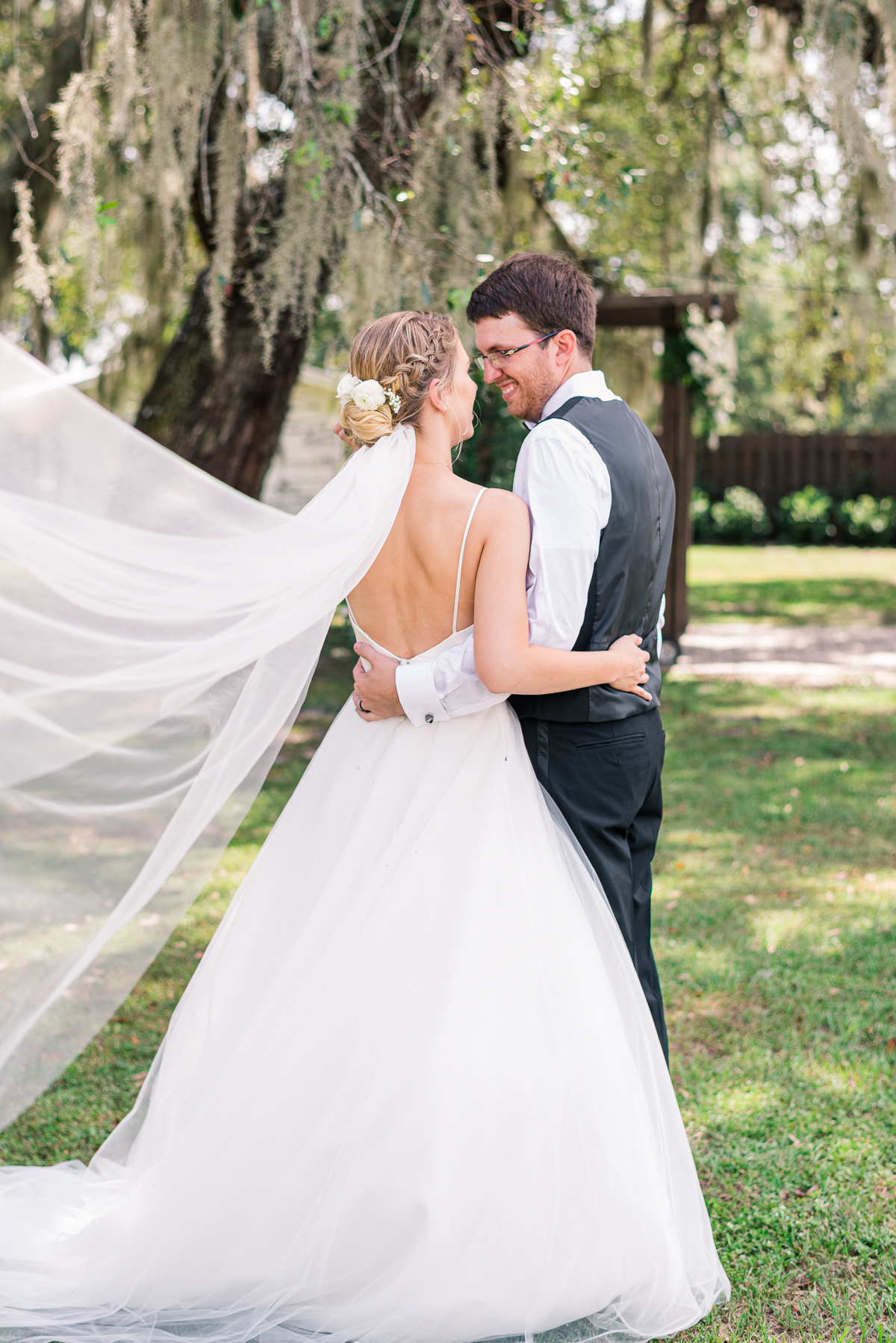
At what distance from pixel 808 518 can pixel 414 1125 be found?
19.2 meters

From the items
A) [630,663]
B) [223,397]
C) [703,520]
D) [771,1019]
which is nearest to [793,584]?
[703,520]

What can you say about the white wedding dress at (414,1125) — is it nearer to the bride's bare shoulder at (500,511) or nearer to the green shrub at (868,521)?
the bride's bare shoulder at (500,511)

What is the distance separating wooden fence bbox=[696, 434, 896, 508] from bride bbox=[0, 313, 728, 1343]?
757 inches

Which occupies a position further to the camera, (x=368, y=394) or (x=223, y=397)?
(x=223, y=397)

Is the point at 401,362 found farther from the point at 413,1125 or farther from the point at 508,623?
the point at 413,1125

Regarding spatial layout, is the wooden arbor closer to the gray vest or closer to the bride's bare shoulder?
the gray vest

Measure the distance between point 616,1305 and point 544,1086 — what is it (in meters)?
0.43

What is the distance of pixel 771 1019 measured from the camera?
3.72m

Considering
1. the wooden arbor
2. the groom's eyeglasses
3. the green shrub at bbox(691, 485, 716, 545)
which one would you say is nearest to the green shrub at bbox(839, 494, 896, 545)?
the green shrub at bbox(691, 485, 716, 545)

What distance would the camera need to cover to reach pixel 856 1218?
265 cm

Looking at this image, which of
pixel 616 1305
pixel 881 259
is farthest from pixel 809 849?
pixel 881 259

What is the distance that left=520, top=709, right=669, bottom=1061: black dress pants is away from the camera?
2.42 metres

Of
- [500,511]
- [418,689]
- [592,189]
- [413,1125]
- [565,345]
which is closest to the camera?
[413,1125]

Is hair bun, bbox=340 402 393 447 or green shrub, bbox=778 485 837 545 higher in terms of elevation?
hair bun, bbox=340 402 393 447
